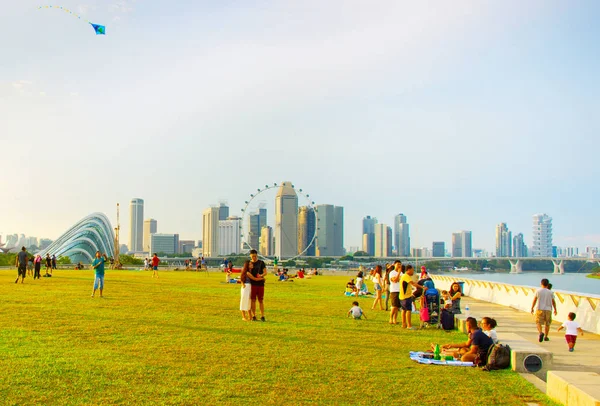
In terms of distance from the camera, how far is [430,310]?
1515cm

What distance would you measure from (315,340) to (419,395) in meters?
4.52

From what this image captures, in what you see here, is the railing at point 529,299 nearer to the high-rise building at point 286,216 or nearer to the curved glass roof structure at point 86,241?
the high-rise building at point 286,216

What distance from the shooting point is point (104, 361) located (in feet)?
28.5

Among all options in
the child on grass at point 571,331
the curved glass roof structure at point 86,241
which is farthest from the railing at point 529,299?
the curved glass roof structure at point 86,241

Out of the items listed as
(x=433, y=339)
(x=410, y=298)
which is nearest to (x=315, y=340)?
(x=433, y=339)

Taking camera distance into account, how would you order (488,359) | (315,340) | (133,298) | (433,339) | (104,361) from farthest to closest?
(133,298) < (433,339) < (315,340) < (488,359) < (104,361)

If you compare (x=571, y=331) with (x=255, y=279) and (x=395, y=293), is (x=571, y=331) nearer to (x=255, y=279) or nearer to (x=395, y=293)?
(x=395, y=293)

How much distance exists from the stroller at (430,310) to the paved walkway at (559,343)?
62.8 inches

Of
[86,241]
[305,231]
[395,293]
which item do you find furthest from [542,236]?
[395,293]

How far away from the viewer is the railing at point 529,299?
16.3m

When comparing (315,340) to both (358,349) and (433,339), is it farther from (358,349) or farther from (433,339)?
(433,339)

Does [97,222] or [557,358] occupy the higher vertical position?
[97,222]

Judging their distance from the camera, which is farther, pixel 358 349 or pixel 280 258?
pixel 280 258

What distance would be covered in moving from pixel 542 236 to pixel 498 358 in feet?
611
